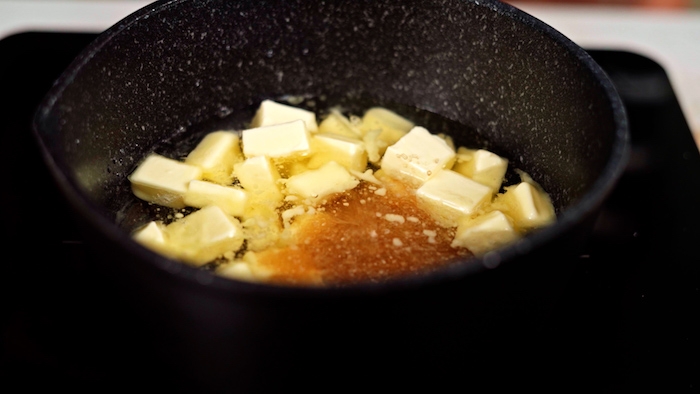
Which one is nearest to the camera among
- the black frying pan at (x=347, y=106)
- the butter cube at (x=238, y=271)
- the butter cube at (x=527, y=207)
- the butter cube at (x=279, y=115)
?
the black frying pan at (x=347, y=106)

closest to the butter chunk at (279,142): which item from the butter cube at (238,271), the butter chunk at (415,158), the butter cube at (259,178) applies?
the butter cube at (259,178)

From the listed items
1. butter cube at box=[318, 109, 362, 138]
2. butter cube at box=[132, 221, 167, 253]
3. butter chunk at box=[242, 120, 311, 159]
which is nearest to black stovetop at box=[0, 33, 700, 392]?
butter cube at box=[132, 221, 167, 253]

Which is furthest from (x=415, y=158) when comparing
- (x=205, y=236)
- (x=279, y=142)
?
(x=205, y=236)

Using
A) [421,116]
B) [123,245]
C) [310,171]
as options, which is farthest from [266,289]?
[421,116]

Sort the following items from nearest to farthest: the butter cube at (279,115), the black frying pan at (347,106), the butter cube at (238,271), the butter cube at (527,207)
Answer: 1. the black frying pan at (347,106)
2. the butter cube at (238,271)
3. the butter cube at (527,207)
4. the butter cube at (279,115)

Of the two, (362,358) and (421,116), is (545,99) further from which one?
(362,358)

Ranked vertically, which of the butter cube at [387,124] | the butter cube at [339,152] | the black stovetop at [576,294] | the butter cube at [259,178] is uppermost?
the butter cube at [387,124]

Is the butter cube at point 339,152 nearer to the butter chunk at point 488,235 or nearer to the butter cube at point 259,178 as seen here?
the butter cube at point 259,178
